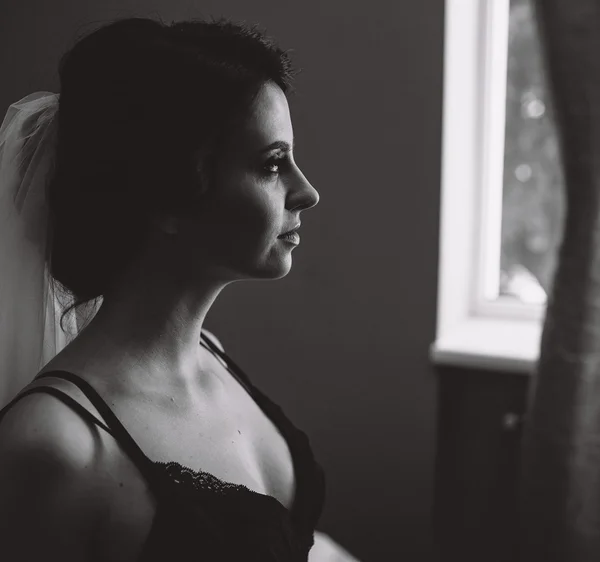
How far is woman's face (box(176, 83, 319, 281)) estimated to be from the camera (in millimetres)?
906

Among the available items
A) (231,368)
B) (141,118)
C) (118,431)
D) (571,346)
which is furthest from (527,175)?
(118,431)

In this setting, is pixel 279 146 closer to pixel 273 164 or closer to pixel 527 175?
pixel 273 164

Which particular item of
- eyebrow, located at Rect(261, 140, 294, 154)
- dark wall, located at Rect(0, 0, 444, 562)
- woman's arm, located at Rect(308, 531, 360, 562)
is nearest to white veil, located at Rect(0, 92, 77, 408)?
eyebrow, located at Rect(261, 140, 294, 154)

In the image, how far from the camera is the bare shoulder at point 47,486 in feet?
2.47

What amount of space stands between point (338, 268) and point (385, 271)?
0.41ft

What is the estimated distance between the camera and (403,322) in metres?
1.71

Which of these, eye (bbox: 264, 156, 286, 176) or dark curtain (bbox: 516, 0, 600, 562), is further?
dark curtain (bbox: 516, 0, 600, 562)

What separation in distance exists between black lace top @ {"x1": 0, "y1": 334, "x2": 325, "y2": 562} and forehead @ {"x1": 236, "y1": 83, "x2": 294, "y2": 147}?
1.22 ft

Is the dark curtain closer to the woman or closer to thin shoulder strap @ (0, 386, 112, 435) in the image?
the woman

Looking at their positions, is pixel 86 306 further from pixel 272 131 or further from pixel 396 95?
pixel 396 95

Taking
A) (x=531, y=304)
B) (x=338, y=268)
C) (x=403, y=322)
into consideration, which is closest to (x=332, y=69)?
(x=338, y=268)

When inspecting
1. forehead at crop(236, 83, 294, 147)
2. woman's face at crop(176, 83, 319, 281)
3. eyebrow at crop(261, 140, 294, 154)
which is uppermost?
forehead at crop(236, 83, 294, 147)

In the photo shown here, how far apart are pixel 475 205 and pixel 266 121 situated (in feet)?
3.46

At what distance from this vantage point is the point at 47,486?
0.76 meters
